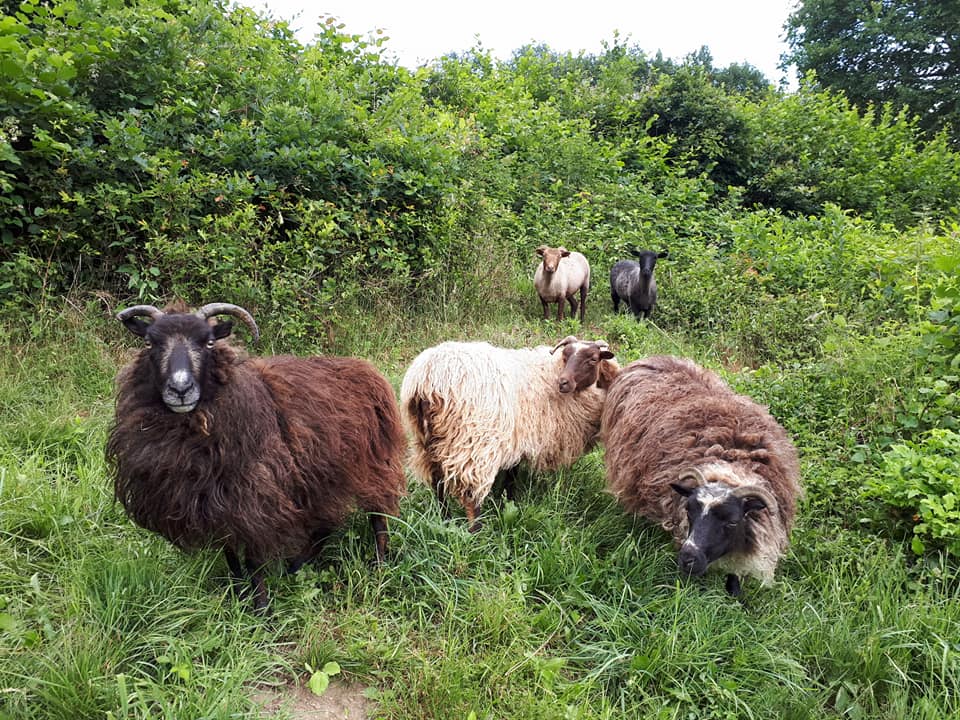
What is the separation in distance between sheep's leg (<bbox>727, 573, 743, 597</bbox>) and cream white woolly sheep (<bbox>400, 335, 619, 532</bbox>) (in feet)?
4.54

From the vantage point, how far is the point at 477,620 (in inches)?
115

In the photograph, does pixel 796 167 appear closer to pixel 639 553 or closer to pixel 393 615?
pixel 639 553

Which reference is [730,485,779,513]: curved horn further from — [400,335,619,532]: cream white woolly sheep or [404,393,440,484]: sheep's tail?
[404,393,440,484]: sheep's tail

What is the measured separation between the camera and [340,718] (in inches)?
98.4

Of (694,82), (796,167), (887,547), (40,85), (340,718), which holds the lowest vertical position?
(340,718)

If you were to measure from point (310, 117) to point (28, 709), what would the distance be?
618 centimetres

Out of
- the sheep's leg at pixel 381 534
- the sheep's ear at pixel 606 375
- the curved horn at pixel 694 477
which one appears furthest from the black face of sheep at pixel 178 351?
the sheep's ear at pixel 606 375

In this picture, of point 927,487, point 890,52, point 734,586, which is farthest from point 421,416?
point 890,52

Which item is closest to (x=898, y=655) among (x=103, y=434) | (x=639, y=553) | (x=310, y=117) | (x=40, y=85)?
(x=639, y=553)

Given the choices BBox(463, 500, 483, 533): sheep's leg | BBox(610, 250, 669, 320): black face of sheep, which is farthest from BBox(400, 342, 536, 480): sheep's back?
BBox(610, 250, 669, 320): black face of sheep

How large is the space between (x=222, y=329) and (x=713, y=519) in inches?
108

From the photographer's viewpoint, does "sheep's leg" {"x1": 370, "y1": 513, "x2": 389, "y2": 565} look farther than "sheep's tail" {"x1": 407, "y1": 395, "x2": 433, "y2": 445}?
No

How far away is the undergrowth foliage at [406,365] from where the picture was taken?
2660mm

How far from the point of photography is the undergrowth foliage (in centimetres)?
266
